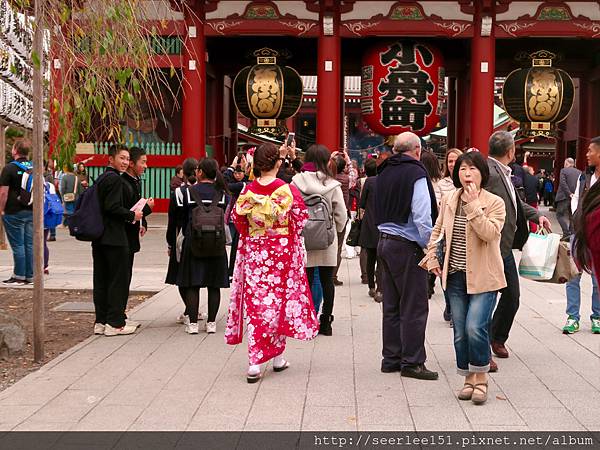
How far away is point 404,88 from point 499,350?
13.3m

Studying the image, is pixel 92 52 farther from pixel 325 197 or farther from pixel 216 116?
pixel 216 116

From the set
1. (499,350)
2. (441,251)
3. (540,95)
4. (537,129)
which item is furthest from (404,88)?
(441,251)

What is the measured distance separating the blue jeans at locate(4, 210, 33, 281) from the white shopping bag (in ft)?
20.7

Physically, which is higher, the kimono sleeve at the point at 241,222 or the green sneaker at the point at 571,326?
the kimono sleeve at the point at 241,222

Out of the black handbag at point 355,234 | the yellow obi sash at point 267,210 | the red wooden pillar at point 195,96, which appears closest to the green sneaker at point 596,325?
the yellow obi sash at point 267,210

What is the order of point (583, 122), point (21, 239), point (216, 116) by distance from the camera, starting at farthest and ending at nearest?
point (583, 122) < point (216, 116) < point (21, 239)

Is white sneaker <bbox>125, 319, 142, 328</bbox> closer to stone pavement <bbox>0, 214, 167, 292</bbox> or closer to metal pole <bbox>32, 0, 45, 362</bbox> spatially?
metal pole <bbox>32, 0, 45, 362</bbox>

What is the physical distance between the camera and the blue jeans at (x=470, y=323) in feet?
16.7

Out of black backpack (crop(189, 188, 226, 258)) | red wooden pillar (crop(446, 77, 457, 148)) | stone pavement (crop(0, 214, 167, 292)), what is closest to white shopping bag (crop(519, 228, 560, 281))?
black backpack (crop(189, 188, 226, 258))

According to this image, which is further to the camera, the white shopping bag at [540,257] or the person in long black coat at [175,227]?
the person in long black coat at [175,227]

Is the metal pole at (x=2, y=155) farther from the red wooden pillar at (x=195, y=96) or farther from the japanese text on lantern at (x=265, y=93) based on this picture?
the japanese text on lantern at (x=265, y=93)

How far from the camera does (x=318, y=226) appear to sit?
7.09 meters

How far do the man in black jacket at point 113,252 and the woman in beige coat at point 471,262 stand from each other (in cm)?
301

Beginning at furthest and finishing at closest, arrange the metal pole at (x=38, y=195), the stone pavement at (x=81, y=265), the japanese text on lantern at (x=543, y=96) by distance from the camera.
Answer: the japanese text on lantern at (x=543, y=96)
the stone pavement at (x=81, y=265)
the metal pole at (x=38, y=195)
